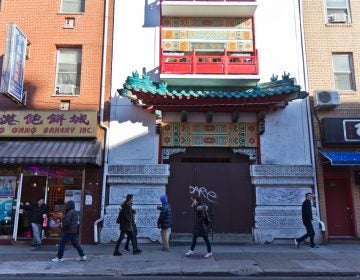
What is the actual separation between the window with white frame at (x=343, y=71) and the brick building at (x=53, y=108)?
29.4 ft

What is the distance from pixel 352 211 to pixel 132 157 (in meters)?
8.28

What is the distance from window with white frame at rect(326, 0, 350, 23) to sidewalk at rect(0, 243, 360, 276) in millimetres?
8819

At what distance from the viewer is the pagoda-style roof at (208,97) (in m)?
12.5

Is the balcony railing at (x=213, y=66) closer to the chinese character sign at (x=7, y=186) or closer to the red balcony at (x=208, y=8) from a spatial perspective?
the red balcony at (x=208, y=8)

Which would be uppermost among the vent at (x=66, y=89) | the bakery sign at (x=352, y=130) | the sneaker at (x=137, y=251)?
the vent at (x=66, y=89)

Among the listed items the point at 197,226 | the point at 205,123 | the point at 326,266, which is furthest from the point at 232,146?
the point at 326,266

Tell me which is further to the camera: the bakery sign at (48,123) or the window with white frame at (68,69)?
the window with white frame at (68,69)

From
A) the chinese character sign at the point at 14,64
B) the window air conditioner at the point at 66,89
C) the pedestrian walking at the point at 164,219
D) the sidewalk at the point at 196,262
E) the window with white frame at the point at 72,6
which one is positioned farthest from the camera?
the window with white frame at the point at 72,6

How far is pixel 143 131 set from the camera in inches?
545

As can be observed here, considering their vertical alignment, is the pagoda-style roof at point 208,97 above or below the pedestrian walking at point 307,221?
above

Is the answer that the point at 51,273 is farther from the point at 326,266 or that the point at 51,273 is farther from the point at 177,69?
the point at 177,69

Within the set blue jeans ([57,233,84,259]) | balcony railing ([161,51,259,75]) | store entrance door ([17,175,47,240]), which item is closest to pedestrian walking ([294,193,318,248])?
balcony railing ([161,51,259,75])

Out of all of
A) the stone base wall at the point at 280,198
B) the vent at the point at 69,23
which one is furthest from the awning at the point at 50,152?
the stone base wall at the point at 280,198

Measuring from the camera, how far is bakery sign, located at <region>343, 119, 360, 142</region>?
1339 centimetres
